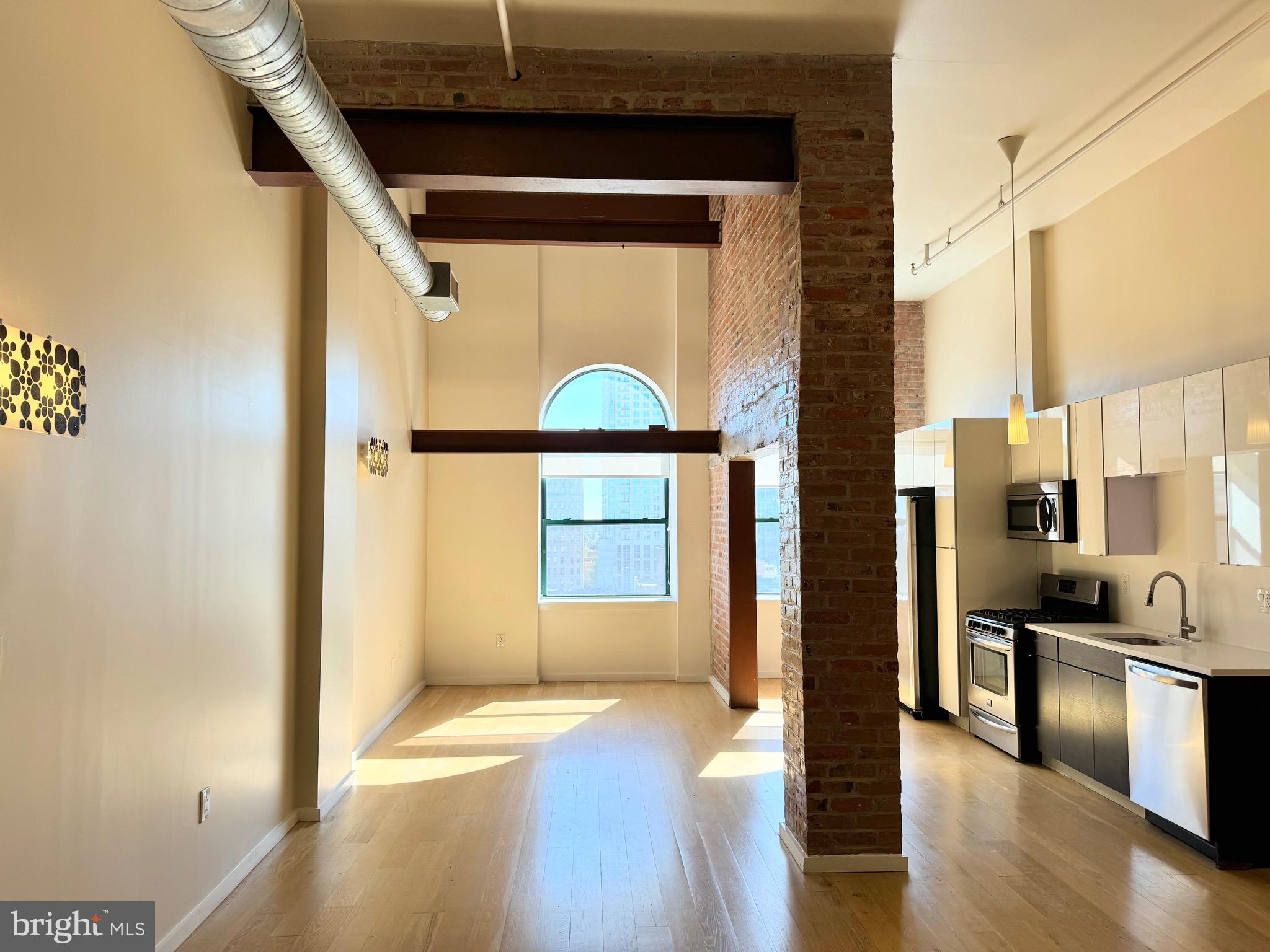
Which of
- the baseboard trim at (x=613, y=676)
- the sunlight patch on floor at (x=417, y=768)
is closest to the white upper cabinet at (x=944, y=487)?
the baseboard trim at (x=613, y=676)

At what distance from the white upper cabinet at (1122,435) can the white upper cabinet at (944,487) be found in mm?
1198

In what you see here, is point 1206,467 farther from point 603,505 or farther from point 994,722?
point 603,505

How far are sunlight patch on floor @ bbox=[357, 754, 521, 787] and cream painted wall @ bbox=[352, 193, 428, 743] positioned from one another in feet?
1.09

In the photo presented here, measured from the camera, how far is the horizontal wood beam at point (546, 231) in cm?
668

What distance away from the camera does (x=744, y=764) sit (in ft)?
17.6

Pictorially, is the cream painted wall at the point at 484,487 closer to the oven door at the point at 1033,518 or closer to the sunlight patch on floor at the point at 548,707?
the sunlight patch on floor at the point at 548,707

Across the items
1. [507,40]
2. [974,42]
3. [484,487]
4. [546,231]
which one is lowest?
[484,487]

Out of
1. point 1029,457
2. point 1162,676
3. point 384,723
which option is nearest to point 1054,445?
point 1029,457

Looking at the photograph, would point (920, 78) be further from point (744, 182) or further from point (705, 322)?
point (705, 322)

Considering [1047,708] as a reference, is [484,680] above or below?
below

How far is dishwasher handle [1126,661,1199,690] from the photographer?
12.7 feet

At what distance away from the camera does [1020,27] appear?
360cm

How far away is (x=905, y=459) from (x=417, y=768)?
463cm

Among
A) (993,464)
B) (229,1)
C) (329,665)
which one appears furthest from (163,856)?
(993,464)
